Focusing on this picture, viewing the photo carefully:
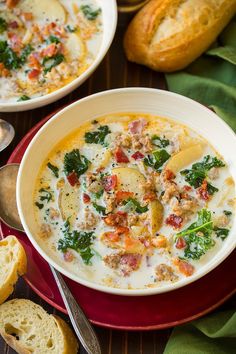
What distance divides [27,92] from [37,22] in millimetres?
721

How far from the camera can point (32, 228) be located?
3.74 meters

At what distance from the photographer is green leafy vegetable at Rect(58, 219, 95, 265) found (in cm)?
369

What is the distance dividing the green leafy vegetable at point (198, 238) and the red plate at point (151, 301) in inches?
7.0

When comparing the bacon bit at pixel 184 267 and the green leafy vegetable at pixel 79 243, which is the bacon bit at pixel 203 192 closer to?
the bacon bit at pixel 184 267

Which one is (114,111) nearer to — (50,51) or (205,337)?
(50,51)

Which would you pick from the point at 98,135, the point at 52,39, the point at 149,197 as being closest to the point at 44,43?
the point at 52,39

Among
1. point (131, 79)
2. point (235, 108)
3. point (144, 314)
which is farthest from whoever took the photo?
point (131, 79)

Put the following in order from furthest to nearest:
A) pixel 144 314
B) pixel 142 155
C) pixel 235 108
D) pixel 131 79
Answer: pixel 131 79 < pixel 235 108 < pixel 142 155 < pixel 144 314

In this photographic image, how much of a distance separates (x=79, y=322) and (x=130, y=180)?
915 mm

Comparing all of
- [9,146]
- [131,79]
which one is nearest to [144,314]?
[9,146]

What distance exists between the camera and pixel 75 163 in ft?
13.2

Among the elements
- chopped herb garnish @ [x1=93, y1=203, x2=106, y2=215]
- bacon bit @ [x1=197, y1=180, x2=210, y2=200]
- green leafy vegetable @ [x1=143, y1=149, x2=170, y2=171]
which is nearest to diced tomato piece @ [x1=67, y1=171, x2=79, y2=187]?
chopped herb garnish @ [x1=93, y1=203, x2=106, y2=215]

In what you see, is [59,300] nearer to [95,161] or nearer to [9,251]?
[9,251]

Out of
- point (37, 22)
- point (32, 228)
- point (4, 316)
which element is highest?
point (37, 22)
